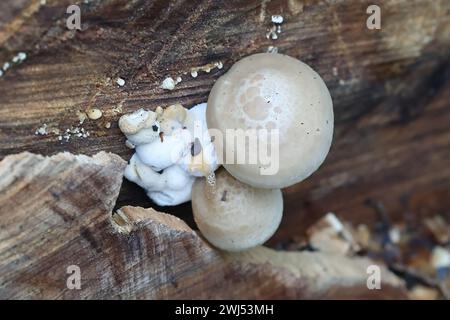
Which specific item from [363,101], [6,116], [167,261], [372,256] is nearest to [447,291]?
[372,256]

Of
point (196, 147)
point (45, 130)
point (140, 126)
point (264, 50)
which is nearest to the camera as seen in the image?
point (45, 130)

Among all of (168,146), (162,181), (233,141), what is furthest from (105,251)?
(233,141)

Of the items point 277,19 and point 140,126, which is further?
point 277,19

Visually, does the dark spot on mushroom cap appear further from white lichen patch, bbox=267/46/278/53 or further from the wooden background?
white lichen patch, bbox=267/46/278/53

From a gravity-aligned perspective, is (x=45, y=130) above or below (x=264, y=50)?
below

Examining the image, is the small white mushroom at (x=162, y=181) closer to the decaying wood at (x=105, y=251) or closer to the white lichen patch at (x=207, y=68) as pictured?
the decaying wood at (x=105, y=251)

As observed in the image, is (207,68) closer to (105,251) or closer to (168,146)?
(168,146)

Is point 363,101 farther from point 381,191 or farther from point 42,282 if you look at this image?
point 42,282
